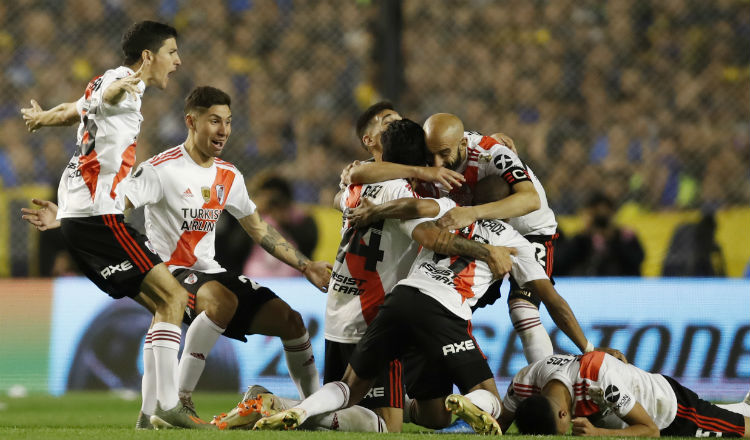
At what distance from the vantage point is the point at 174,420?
5082 mm

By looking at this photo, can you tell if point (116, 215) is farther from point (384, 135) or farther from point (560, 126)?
point (560, 126)

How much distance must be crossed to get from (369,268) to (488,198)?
80 centimetres

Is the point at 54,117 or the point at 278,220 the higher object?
the point at 54,117

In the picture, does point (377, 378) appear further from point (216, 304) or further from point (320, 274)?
point (216, 304)

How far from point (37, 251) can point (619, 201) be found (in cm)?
556

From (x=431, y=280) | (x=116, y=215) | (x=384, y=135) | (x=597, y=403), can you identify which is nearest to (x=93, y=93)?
(x=116, y=215)

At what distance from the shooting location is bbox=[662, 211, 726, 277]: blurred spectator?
9.41 m

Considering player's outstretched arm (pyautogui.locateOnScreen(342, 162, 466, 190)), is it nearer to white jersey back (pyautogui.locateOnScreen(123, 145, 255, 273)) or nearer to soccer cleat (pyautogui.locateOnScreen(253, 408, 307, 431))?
white jersey back (pyautogui.locateOnScreen(123, 145, 255, 273))

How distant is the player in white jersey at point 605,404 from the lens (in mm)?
4754

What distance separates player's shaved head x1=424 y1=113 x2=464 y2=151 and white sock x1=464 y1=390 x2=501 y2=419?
1380 millimetres

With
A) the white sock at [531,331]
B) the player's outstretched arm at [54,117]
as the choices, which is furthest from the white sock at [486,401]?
the player's outstretched arm at [54,117]

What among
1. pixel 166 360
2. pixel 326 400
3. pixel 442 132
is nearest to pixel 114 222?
pixel 166 360

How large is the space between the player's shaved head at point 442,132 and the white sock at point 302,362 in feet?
4.29

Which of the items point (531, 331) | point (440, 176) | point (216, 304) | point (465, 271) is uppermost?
point (440, 176)
